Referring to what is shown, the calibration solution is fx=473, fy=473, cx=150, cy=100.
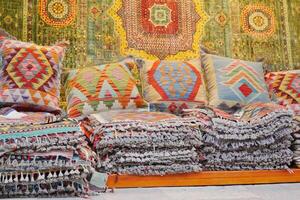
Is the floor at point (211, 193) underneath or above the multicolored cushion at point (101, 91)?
underneath

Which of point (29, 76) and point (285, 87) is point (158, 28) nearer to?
point (285, 87)

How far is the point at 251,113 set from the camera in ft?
8.31

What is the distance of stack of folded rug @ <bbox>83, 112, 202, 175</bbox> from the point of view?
6.96 feet

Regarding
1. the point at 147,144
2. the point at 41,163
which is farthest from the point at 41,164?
the point at 147,144

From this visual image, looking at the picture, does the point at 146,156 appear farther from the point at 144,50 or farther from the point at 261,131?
the point at 144,50

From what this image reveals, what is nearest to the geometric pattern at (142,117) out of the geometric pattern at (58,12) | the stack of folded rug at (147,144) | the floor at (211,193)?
the stack of folded rug at (147,144)

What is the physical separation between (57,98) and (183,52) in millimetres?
1094

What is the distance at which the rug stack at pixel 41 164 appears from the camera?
179 cm

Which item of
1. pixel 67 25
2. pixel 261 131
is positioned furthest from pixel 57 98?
pixel 261 131

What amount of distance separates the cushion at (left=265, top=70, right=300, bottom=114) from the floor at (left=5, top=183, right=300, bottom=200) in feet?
2.75

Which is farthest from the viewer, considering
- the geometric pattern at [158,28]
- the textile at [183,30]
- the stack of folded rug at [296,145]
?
the geometric pattern at [158,28]

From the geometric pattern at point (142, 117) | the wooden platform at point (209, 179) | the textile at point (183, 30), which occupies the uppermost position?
the textile at point (183, 30)

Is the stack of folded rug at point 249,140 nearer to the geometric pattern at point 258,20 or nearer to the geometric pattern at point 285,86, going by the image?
the geometric pattern at point 285,86

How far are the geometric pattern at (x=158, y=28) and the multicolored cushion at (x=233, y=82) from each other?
0.35 m
